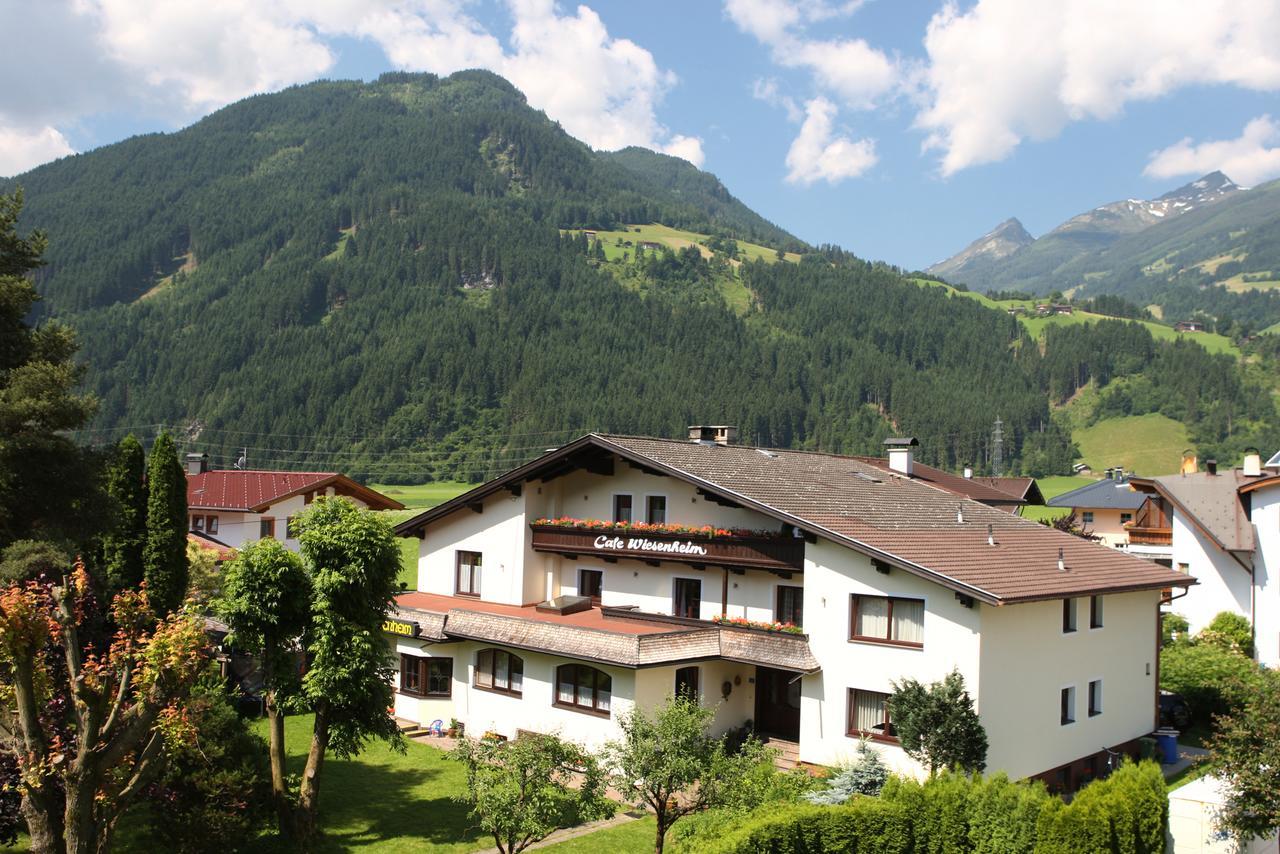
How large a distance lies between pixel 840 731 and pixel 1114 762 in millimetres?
8331

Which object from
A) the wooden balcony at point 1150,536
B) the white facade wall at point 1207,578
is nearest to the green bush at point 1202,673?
the white facade wall at point 1207,578

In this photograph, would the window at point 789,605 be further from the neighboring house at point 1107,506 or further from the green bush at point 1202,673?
the neighboring house at point 1107,506

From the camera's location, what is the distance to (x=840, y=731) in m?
24.7

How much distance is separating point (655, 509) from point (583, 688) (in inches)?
244

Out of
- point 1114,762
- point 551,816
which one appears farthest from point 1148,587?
point 551,816

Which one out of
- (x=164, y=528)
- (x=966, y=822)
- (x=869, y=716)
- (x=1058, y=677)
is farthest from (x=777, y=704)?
(x=164, y=528)

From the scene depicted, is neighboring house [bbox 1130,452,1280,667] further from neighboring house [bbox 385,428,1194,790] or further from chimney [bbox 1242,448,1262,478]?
neighboring house [bbox 385,428,1194,790]

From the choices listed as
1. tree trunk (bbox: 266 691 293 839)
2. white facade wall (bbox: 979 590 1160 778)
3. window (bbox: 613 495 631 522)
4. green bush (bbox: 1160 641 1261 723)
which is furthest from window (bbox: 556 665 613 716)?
green bush (bbox: 1160 641 1261 723)

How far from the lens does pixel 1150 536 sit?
51562 millimetres

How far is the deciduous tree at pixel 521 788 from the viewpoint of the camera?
Answer: 15.3 m

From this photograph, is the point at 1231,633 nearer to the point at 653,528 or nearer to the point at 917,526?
the point at 917,526

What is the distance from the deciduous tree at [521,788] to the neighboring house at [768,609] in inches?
338

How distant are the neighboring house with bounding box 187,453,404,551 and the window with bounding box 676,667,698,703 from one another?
29.8m

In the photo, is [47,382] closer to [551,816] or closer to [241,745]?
[241,745]
